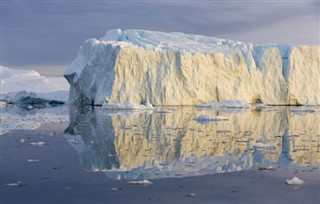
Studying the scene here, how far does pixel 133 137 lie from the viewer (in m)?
10.1

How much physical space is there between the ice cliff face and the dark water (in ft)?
46.9

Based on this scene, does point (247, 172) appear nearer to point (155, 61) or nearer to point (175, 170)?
point (175, 170)

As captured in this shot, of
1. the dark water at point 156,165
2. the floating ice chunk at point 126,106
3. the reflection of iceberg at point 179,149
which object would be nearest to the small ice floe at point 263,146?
the dark water at point 156,165

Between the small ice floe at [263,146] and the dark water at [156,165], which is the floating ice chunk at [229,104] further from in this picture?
the small ice floe at [263,146]

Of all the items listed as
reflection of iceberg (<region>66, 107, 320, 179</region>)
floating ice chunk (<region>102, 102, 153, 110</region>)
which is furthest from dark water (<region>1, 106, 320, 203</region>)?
floating ice chunk (<region>102, 102, 153, 110</region>)

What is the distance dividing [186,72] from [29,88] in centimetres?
1777

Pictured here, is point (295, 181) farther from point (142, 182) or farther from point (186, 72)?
point (186, 72)

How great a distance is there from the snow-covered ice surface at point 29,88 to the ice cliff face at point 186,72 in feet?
17.5

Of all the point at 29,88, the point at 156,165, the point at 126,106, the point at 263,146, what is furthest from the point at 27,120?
the point at 29,88

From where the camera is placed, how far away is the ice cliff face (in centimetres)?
2550

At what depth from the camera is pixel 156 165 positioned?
6680mm

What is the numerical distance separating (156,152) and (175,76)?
1889 cm

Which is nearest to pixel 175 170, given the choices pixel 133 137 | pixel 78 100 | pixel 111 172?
pixel 111 172

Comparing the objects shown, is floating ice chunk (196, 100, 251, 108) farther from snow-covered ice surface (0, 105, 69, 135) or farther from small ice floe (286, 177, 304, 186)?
small ice floe (286, 177, 304, 186)
